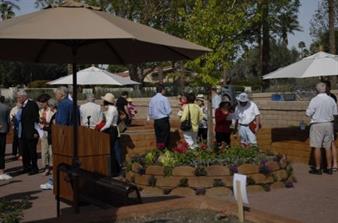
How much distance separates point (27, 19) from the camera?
5699mm

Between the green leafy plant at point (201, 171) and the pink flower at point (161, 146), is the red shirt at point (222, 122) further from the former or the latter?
the green leafy plant at point (201, 171)

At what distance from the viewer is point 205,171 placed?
945 cm

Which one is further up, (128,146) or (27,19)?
(27,19)

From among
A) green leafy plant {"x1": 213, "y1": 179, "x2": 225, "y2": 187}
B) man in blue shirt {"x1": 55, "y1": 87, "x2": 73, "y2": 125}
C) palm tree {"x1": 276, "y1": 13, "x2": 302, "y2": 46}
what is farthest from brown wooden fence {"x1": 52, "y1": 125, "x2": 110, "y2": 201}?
palm tree {"x1": 276, "y1": 13, "x2": 302, "y2": 46}

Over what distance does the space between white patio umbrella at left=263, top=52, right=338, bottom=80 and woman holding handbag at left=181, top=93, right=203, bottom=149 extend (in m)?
2.27

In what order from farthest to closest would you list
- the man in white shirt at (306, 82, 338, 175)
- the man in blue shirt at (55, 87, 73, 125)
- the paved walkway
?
the man in white shirt at (306, 82, 338, 175) → the man in blue shirt at (55, 87, 73, 125) → the paved walkway

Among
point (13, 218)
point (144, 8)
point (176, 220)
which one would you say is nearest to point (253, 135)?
point (176, 220)

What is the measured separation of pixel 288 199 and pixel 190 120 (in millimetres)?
4473

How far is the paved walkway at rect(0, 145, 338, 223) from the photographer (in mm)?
8016

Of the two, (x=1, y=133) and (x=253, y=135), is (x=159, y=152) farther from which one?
(x=1, y=133)

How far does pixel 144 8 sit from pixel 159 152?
26904 mm

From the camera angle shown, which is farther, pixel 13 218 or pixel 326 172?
pixel 326 172

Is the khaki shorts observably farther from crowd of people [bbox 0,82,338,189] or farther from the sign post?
the sign post

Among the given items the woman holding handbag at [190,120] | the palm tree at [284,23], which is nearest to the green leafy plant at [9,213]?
the woman holding handbag at [190,120]
